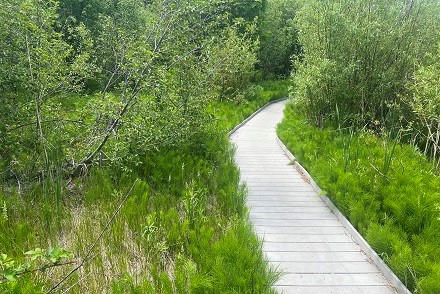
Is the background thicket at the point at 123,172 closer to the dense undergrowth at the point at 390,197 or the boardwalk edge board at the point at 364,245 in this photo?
the boardwalk edge board at the point at 364,245

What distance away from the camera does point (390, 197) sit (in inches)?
170

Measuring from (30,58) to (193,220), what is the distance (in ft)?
8.77

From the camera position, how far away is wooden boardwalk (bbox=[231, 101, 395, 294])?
333cm

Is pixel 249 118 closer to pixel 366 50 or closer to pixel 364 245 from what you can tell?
pixel 366 50

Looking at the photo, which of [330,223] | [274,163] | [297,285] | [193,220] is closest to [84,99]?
[274,163]

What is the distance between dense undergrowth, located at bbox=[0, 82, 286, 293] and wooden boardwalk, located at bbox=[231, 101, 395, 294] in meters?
0.33

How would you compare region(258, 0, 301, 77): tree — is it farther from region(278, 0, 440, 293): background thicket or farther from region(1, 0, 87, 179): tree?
region(1, 0, 87, 179): tree

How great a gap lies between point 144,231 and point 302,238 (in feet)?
5.48

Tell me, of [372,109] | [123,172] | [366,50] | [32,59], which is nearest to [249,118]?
[372,109]

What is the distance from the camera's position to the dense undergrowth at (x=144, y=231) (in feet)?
9.63

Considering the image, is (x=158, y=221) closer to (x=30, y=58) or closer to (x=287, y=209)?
(x=287, y=209)

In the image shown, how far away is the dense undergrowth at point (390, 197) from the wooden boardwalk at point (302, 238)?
0.69 ft

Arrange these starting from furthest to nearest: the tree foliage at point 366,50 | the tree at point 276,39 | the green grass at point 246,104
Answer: the tree at point 276,39 → the green grass at point 246,104 → the tree foliage at point 366,50

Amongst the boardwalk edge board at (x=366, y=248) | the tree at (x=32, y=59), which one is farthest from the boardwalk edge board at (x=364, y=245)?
the tree at (x=32, y=59)
